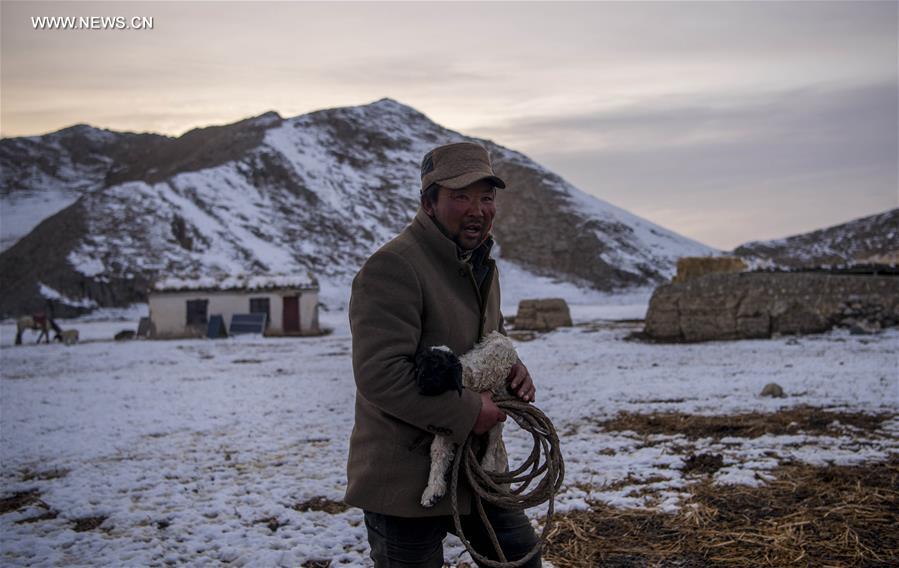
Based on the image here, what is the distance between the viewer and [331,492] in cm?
642

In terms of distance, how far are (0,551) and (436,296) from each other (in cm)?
444

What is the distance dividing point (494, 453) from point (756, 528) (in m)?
2.83

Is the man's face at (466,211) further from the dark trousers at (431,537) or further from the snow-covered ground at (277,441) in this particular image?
the snow-covered ground at (277,441)

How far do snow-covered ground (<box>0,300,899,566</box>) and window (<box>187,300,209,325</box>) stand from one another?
13648 mm

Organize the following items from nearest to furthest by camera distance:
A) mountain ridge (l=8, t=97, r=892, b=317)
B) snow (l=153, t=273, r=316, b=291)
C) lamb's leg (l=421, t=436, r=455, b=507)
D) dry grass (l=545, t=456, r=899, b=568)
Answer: lamb's leg (l=421, t=436, r=455, b=507), dry grass (l=545, t=456, r=899, b=568), snow (l=153, t=273, r=316, b=291), mountain ridge (l=8, t=97, r=892, b=317)

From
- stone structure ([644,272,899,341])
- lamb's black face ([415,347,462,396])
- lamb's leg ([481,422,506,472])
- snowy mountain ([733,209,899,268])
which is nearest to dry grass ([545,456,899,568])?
lamb's leg ([481,422,506,472])

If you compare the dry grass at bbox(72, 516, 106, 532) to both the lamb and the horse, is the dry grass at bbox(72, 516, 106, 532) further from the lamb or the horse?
the horse

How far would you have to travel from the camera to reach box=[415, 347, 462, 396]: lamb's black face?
2547 millimetres

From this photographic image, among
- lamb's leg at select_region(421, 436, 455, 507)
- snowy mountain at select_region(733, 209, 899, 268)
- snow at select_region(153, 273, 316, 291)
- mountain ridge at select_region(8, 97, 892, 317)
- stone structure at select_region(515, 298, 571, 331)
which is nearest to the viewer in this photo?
lamb's leg at select_region(421, 436, 455, 507)

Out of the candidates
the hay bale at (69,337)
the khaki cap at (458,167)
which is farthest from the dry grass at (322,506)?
the hay bale at (69,337)

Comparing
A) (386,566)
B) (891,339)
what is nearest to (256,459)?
(386,566)

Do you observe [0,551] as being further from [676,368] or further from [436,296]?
[676,368]

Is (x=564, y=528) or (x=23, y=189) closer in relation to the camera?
(x=564, y=528)

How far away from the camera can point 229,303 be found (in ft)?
108
